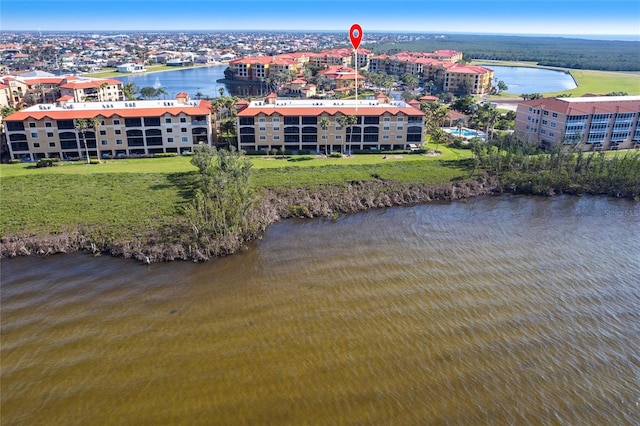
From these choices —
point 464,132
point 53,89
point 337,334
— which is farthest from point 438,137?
point 53,89

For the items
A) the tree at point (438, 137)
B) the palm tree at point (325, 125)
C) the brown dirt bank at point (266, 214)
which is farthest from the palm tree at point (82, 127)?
the tree at point (438, 137)

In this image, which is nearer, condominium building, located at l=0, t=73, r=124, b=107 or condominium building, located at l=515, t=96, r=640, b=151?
condominium building, located at l=515, t=96, r=640, b=151

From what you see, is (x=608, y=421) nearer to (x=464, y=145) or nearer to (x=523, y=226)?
(x=523, y=226)

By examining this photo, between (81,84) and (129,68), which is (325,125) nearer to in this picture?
(81,84)

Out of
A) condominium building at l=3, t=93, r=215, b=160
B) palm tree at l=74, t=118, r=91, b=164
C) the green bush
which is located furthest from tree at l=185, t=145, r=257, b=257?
the green bush

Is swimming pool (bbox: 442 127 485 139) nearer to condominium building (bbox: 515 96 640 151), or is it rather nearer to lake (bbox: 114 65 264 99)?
condominium building (bbox: 515 96 640 151)

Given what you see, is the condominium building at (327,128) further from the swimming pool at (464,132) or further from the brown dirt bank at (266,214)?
the brown dirt bank at (266,214)

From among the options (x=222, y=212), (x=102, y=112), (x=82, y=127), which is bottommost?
(x=222, y=212)
